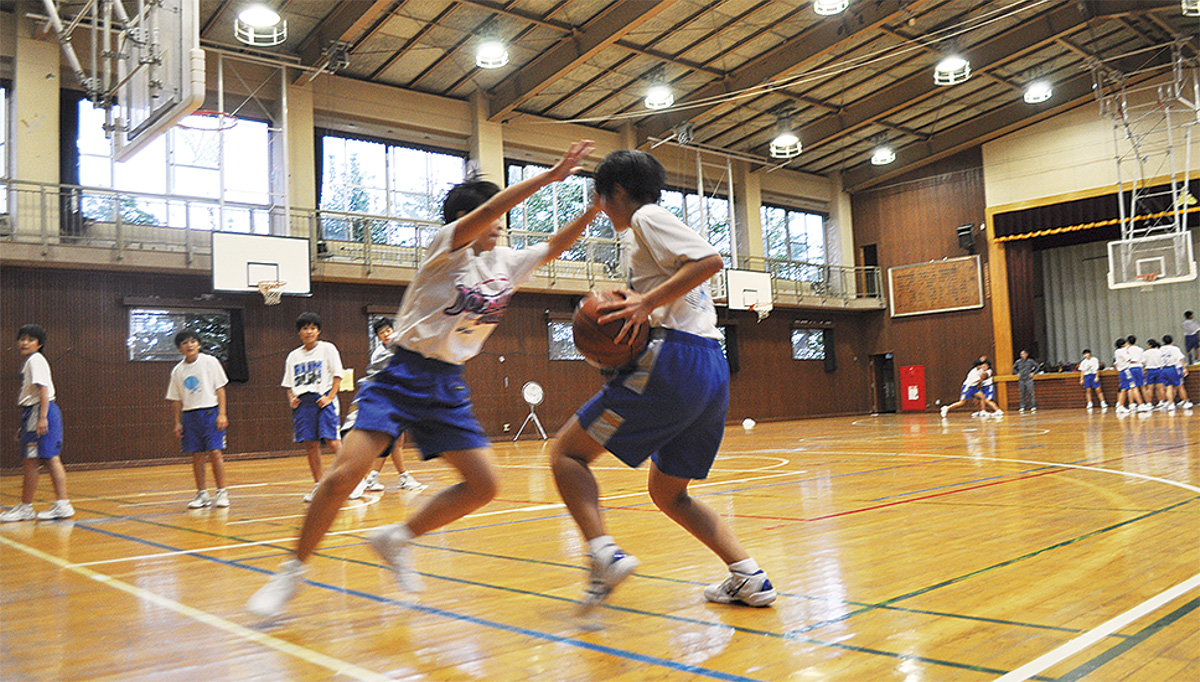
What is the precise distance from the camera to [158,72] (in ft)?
24.4

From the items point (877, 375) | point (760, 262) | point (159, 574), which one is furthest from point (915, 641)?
point (877, 375)

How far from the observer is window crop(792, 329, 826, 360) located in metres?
22.4

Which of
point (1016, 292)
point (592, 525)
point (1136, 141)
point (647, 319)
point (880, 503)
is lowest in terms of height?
point (880, 503)

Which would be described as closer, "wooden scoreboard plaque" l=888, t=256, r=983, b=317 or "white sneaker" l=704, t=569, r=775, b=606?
"white sneaker" l=704, t=569, r=775, b=606

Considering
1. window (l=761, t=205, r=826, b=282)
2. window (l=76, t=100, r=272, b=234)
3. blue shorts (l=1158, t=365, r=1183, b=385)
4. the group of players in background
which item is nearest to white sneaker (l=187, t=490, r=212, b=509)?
window (l=76, t=100, r=272, b=234)

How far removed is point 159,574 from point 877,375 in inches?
886

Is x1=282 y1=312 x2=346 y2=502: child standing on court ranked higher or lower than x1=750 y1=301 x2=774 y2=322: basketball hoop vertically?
lower

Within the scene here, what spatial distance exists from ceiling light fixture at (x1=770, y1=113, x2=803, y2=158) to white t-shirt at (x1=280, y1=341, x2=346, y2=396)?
13.3 m

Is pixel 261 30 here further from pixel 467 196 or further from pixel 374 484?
pixel 467 196

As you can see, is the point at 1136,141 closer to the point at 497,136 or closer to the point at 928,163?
the point at 928,163

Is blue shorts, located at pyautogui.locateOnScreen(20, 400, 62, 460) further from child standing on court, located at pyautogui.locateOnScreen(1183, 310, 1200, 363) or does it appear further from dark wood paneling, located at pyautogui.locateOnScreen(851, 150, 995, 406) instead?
child standing on court, located at pyautogui.locateOnScreen(1183, 310, 1200, 363)

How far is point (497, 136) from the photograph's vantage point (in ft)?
55.8

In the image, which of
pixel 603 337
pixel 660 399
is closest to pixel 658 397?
pixel 660 399

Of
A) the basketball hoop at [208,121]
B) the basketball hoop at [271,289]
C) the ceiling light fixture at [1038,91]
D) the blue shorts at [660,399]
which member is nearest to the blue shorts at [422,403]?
the blue shorts at [660,399]
